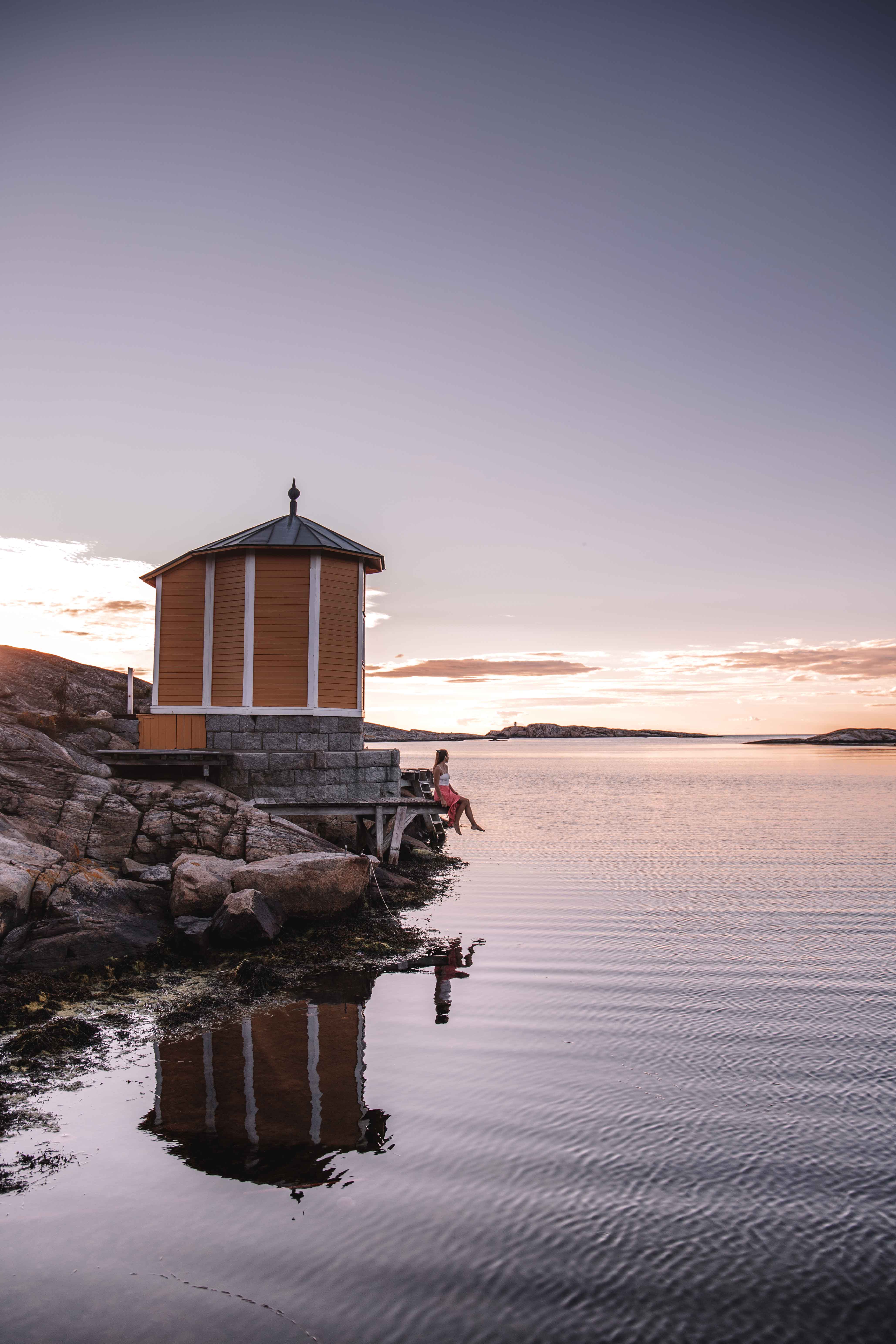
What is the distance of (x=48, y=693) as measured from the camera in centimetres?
2114

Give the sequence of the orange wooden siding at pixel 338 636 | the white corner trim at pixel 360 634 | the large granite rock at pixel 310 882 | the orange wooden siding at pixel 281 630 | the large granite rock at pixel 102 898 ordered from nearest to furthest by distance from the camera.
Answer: the large granite rock at pixel 102 898, the large granite rock at pixel 310 882, the orange wooden siding at pixel 281 630, the orange wooden siding at pixel 338 636, the white corner trim at pixel 360 634

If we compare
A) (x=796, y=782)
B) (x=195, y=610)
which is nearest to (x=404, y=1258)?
(x=195, y=610)

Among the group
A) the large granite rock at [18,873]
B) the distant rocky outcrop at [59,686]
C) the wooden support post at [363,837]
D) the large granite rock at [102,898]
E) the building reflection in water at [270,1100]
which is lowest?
the building reflection in water at [270,1100]

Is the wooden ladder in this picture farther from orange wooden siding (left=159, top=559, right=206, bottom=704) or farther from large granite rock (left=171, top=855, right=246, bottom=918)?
large granite rock (left=171, top=855, right=246, bottom=918)

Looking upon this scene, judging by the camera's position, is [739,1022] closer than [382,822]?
Yes

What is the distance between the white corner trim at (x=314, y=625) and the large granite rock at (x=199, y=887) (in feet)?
19.4

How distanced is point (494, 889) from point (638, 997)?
7520 mm

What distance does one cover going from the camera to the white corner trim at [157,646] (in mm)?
18391

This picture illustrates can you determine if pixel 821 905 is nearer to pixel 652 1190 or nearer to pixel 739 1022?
pixel 739 1022

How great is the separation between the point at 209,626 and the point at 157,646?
1651 millimetres

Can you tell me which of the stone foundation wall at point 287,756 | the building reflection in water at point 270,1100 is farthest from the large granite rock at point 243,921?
the stone foundation wall at point 287,756

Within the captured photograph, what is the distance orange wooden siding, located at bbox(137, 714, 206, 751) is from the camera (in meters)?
16.9

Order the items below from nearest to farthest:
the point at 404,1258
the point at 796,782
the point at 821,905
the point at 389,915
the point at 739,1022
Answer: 1. the point at 404,1258
2. the point at 739,1022
3. the point at 389,915
4. the point at 821,905
5. the point at 796,782

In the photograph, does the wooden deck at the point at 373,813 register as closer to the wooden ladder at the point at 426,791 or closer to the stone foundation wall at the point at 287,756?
the stone foundation wall at the point at 287,756
